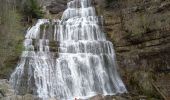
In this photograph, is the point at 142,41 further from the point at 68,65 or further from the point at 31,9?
the point at 31,9

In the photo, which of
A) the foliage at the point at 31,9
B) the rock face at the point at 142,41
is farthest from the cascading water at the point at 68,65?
the foliage at the point at 31,9

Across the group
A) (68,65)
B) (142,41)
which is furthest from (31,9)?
(142,41)

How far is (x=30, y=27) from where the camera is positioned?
30938mm

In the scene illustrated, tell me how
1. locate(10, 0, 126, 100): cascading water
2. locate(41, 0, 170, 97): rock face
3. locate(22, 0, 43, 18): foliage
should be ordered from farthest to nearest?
locate(22, 0, 43, 18): foliage, locate(41, 0, 170, 97): rock face, locate(10, 0, 126, 100): cascading water

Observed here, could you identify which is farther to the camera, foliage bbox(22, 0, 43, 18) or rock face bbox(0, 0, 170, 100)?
foliage bbox(22, 0, 43, 18)

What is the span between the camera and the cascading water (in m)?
23.1

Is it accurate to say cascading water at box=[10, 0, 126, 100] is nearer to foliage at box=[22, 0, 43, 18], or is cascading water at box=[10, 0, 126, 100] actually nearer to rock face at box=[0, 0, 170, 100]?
rock face at box=[0, 0, 170, 100]

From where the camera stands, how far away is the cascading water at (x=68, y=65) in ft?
75.8

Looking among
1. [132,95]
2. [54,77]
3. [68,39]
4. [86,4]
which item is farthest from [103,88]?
[86,4]

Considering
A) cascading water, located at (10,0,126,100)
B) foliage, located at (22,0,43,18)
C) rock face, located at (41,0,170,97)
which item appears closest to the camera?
cascading water, located at (10,0,126,100)

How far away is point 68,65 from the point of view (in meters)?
24.8

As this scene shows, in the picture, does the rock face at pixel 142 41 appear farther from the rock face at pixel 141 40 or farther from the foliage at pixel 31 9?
the foliage at pixel 31 9

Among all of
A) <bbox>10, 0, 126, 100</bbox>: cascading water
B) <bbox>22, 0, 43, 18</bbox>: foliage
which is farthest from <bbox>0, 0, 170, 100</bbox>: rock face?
<bbox>22, 0, 43, 18</bbox>: foliage

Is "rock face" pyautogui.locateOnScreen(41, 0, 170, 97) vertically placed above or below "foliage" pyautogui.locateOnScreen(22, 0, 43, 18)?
below
